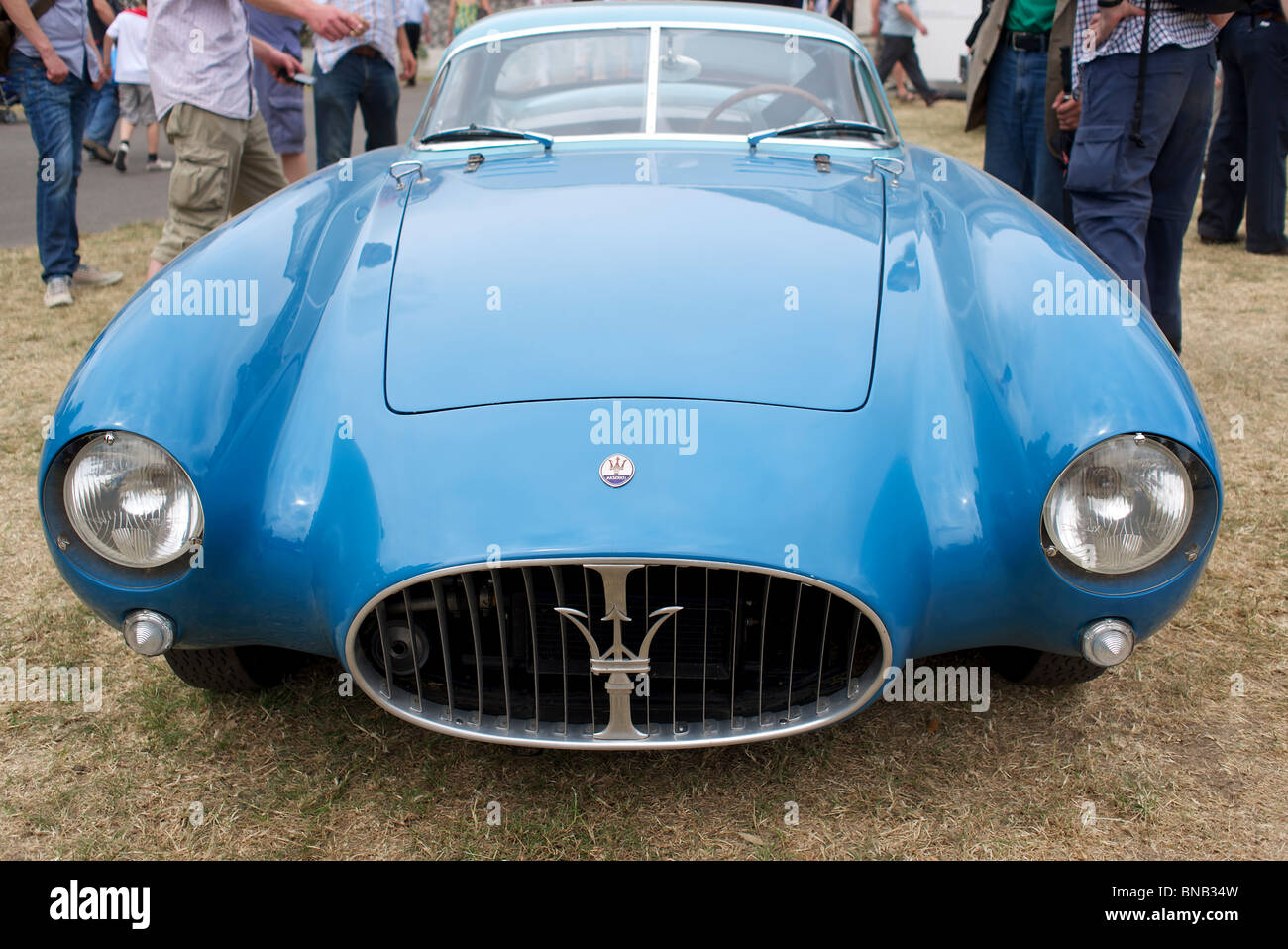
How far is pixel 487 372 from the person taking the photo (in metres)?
1.94

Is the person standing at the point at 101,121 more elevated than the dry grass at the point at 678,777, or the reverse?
the dry grass at the point at 678,777

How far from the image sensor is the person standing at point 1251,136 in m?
5.73

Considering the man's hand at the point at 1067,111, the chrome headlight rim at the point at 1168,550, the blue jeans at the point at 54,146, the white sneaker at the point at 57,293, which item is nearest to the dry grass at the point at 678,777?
the chrome headlight rim at the point at 1168,550

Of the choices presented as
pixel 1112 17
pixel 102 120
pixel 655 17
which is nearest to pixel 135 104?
pixel 102 120

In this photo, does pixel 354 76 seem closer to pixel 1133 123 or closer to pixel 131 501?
pixel 1133 123

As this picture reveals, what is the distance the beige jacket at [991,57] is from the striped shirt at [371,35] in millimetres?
2905

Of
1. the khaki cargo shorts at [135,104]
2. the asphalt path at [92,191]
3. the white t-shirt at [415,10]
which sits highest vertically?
the white t-shirt at [415,10]

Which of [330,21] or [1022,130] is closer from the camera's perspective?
[330,21]

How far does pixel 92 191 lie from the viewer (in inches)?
321

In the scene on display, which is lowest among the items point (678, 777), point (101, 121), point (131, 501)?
point (101, 121)

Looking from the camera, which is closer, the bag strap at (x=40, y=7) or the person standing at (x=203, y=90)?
the person standing at (x=203, y=90)

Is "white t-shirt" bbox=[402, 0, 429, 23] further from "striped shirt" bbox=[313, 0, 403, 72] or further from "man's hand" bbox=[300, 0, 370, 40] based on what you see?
"man's hand" bbox=[300, 0, 370, 40]

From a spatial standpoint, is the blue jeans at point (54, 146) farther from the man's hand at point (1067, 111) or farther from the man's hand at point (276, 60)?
the man's hand at point (1067, 111)

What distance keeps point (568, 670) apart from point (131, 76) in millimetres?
8542
